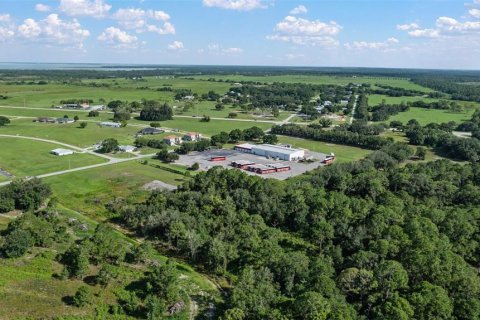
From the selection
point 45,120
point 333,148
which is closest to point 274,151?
point 333,148

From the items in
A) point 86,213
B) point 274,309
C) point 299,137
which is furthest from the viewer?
point 299,137

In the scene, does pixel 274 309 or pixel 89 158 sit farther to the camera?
pixel 89 158

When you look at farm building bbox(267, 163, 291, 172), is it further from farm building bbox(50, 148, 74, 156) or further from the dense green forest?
farm building bbox(50, 148, 74, 156)

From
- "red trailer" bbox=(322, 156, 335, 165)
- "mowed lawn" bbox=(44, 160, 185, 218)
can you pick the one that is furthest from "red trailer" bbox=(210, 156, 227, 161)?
"red trailer" bbox=(322, 156, 335, 165)

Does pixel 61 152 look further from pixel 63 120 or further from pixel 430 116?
pixel 430 116

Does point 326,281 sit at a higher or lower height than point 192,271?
higher

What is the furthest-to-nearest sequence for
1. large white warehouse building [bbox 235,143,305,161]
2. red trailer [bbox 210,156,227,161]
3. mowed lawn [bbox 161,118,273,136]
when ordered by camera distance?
mowed lawn [bbox 161,118,273,136]
large white warehouse building [bbox 235,143,305,161]
red trailer [bbox 210,156,227,161]

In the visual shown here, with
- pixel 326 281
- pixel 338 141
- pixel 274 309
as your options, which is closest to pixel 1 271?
pixel 274 309

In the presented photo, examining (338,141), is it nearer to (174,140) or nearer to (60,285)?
(174,140)

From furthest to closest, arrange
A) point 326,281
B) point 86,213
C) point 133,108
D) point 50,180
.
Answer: point 133,108 < point 50,180 < point 86,213 < point 326,281
